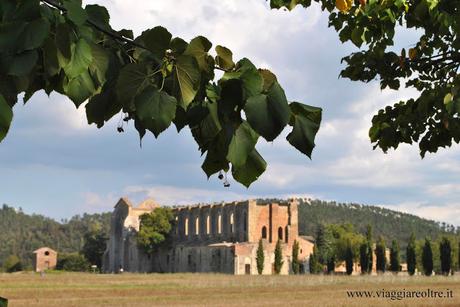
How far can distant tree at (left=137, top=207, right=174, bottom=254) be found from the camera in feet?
257

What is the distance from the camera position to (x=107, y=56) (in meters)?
1.90

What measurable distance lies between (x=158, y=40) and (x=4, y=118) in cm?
59

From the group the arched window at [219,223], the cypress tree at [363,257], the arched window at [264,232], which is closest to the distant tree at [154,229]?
the arched window at [219,223]

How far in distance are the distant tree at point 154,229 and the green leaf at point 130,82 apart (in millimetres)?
77395

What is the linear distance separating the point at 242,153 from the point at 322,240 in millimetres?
79543

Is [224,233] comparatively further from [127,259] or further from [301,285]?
[301,285]

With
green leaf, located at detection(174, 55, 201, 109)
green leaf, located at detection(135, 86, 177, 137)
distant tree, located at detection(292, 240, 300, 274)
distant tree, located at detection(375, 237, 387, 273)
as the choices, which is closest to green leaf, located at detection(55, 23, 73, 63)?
green leaf, located at detection(135, 86, 177, 137)

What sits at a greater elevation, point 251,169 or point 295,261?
point 251,169

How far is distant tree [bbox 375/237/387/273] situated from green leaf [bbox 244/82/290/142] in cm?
7761

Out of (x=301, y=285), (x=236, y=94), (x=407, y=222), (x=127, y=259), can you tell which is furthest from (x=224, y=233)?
(x=407, y=222)

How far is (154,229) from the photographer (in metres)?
80.1

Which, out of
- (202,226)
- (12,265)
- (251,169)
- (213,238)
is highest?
(202,226)

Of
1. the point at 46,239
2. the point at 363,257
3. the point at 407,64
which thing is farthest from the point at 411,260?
the point at 46,239

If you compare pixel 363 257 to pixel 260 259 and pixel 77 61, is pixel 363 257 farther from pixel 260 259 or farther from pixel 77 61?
pixel 77 61
